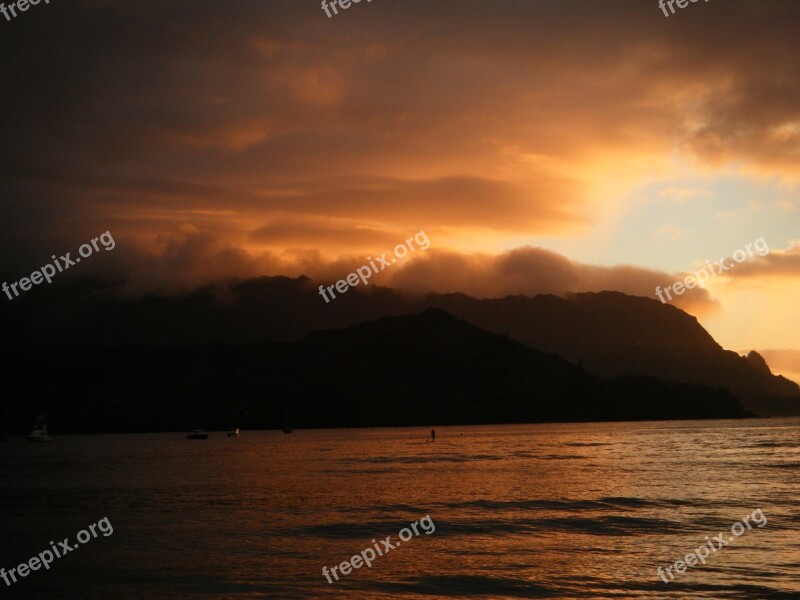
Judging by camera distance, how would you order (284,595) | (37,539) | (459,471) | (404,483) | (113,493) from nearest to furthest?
1. (284,595)
2. (37,539)
3. (113,493)
4. (404,483)
5. (459,471)

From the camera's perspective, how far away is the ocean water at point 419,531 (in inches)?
1391

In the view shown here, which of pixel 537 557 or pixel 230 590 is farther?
pixel 537 557

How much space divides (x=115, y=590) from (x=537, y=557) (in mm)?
19618

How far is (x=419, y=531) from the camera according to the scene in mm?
50500

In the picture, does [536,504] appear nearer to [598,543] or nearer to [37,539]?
[598,543]

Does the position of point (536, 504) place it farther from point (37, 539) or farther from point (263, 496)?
point (37, 539)

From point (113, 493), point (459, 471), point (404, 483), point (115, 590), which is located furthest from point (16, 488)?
point (115, 590)

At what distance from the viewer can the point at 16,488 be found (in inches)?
3489

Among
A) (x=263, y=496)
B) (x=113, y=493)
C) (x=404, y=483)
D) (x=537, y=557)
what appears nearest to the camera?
(x=537, y=557)

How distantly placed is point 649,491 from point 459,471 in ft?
108

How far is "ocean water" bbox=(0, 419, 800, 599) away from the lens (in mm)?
35344

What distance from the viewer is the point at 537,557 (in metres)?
41.2

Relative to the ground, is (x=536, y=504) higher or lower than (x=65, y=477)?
lower

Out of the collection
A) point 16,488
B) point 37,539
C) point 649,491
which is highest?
point 16,488
